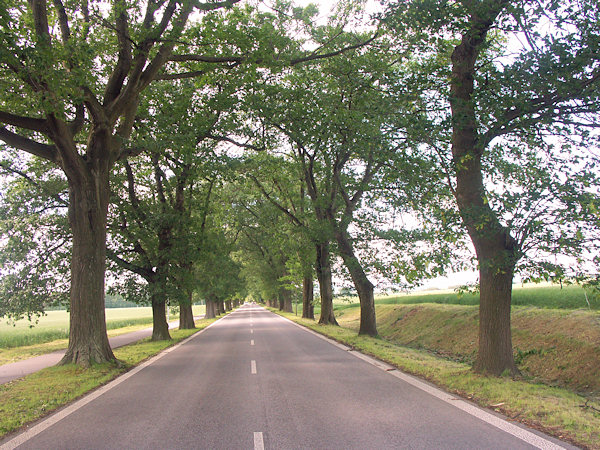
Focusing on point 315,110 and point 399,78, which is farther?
point 315,110

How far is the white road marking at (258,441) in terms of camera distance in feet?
15.4

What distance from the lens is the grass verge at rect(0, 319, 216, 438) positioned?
252 inches

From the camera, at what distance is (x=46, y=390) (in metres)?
8.23

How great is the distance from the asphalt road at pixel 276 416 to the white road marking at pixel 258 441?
2 centimetres

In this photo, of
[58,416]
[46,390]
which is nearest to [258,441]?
[58,416]

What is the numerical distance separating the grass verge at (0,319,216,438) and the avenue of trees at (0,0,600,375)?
75cm

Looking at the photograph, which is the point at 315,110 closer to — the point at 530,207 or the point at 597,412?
the point at 530,207

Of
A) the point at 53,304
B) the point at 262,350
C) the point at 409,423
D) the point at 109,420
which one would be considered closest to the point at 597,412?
the point at 409,423

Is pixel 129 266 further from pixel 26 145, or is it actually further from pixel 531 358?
pixel 531 358

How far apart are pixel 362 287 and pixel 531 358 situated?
763cm

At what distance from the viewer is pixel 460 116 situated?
25.2 feet

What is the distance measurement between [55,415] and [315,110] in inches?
409

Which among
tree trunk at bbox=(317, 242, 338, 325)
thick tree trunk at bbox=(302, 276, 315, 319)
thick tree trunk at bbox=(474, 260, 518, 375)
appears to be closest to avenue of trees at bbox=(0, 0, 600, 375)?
thick tree trunk at bbox=(474, 260, 518, 375)

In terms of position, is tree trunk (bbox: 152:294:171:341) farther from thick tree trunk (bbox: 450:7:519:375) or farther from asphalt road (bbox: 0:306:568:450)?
thick tree trunk (bbox: 450:7:519:375)
